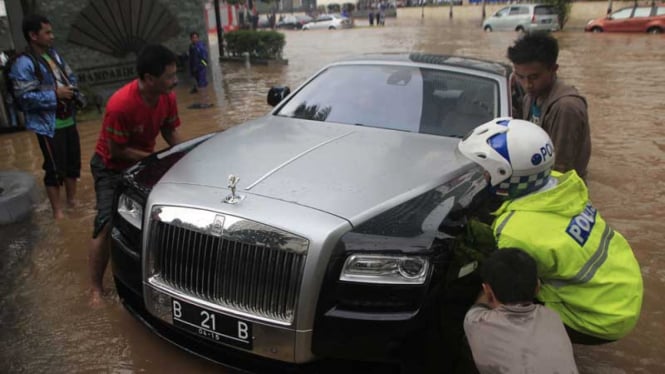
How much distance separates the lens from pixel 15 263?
4.27m

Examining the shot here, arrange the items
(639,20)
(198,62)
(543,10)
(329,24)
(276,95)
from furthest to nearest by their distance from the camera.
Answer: (329,24), (543,10), (639,20), (198,62), (276,95)

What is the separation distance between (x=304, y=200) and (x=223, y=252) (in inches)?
16.9

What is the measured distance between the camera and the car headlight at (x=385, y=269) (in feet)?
7.42

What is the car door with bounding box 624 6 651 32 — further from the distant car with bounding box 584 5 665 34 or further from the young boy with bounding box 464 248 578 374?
the young boy with bounding box 464 248 578 374

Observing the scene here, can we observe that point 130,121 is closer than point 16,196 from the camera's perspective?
Yes

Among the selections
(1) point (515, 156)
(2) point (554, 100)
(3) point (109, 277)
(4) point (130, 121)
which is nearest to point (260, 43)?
(3) point (109, 277)

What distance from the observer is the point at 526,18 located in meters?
29.4

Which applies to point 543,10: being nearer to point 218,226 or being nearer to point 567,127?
point 567,127

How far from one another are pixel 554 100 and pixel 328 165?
59.8 inches

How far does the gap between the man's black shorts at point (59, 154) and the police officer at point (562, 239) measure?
4025 millimetres

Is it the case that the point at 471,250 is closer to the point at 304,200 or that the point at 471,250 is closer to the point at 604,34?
the point at 304,200

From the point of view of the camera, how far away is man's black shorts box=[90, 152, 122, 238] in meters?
3.41

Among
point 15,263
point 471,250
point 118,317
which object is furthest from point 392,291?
point 15,263

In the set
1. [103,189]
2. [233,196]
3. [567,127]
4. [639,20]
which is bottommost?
[639,20]
